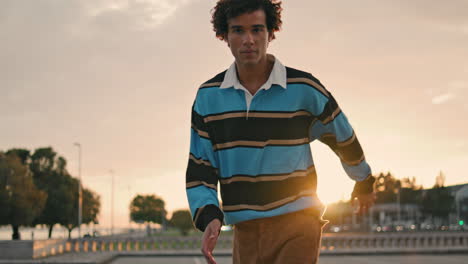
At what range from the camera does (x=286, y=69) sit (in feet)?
9.89

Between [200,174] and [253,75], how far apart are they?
46cm

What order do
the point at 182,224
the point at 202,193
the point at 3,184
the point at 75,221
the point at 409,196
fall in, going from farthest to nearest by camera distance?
the point at 409,196 → the point at 182,224 → the point at 75,221 → the point at 3,184 → the point at 202,193

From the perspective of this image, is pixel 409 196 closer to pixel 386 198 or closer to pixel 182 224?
pixel 386 198

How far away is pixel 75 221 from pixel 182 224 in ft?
52.3

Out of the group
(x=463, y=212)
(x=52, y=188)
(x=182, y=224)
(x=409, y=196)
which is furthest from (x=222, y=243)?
(x=409, y=196)

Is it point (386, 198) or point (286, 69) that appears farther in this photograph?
point (386, 198)

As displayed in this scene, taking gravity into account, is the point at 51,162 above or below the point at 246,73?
above

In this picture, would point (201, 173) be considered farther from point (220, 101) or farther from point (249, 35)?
point (249, 35)

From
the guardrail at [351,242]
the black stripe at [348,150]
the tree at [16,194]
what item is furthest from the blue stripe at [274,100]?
the tree at [16,194]

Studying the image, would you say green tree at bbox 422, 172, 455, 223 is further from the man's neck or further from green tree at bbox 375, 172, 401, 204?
the man's neck

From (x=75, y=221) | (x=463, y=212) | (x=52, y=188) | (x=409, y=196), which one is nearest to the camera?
(x=52, y=188)

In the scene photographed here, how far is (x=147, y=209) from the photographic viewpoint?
17075 centimetres

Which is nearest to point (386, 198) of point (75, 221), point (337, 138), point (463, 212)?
point (463, 212)

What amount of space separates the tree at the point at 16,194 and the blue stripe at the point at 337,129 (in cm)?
5945
